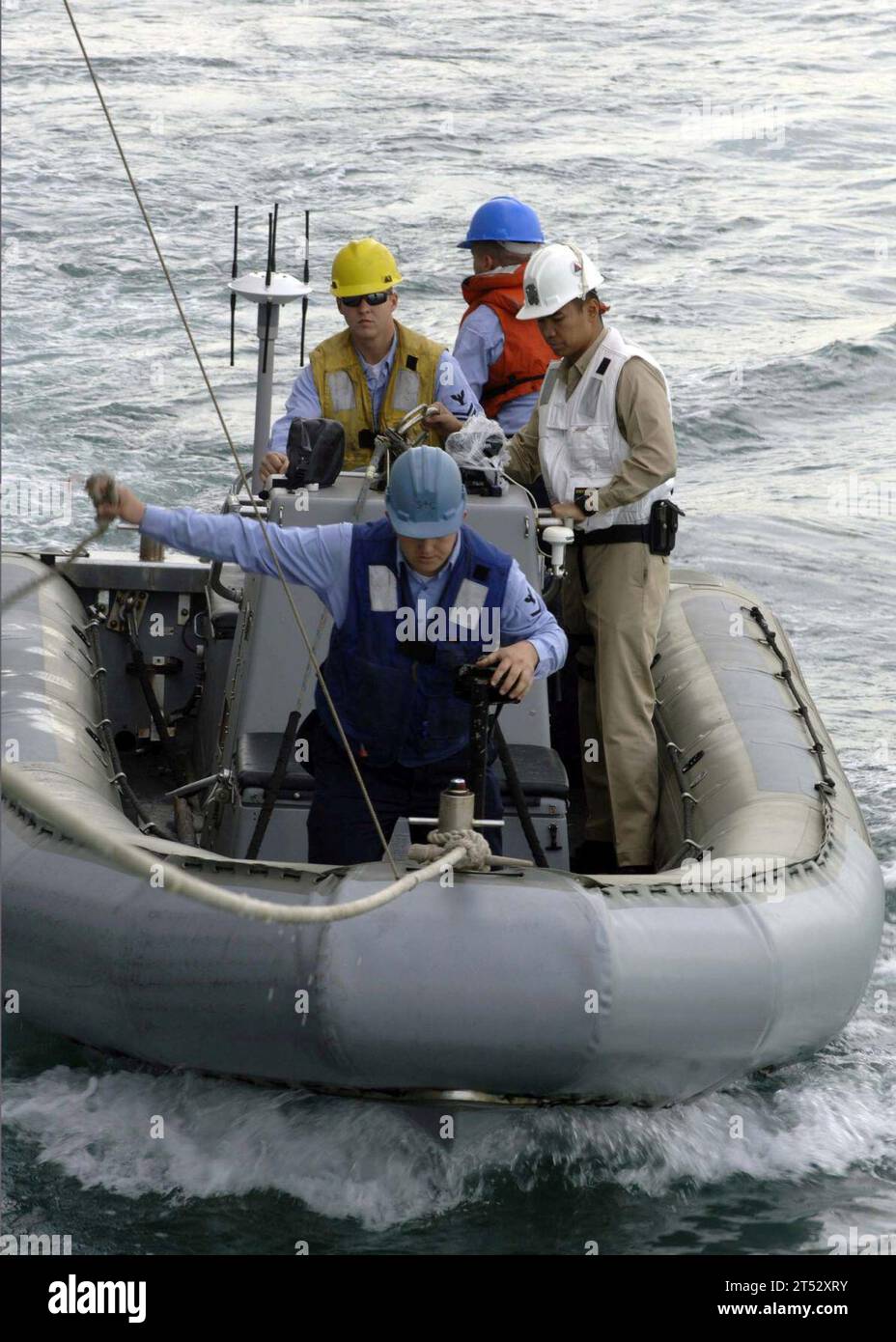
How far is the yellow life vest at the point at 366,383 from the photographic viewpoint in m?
5.20

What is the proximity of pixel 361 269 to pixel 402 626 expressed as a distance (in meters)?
1.42

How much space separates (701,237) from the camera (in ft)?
47.1

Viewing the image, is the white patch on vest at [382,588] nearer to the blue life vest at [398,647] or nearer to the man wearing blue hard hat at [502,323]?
the blue life vest at [398,647]

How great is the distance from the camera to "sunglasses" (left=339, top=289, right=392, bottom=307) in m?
5.04

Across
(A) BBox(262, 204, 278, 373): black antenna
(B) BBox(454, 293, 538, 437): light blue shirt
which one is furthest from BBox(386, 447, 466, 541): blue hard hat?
(A) BBox(262, 204, 278, 373): black antenna

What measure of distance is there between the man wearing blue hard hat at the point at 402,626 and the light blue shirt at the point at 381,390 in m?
1.26

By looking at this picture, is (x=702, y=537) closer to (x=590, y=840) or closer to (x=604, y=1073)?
(x=590, y=840)

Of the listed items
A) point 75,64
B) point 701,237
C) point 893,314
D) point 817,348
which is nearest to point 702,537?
point 817,348

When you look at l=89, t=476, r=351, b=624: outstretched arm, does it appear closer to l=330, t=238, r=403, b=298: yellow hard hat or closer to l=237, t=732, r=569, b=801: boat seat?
l=237, t=732, r=569, b=801: boat seat

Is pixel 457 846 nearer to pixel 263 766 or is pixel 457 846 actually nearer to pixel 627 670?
pixel 263 766

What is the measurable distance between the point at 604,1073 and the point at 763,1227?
70 centimetres

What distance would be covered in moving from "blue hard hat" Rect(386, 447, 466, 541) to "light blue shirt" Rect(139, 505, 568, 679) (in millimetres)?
140

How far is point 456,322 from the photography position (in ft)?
39.4

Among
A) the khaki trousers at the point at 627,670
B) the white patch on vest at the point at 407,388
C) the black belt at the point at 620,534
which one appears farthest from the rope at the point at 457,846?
the white patch on vest at the point at 407,388
